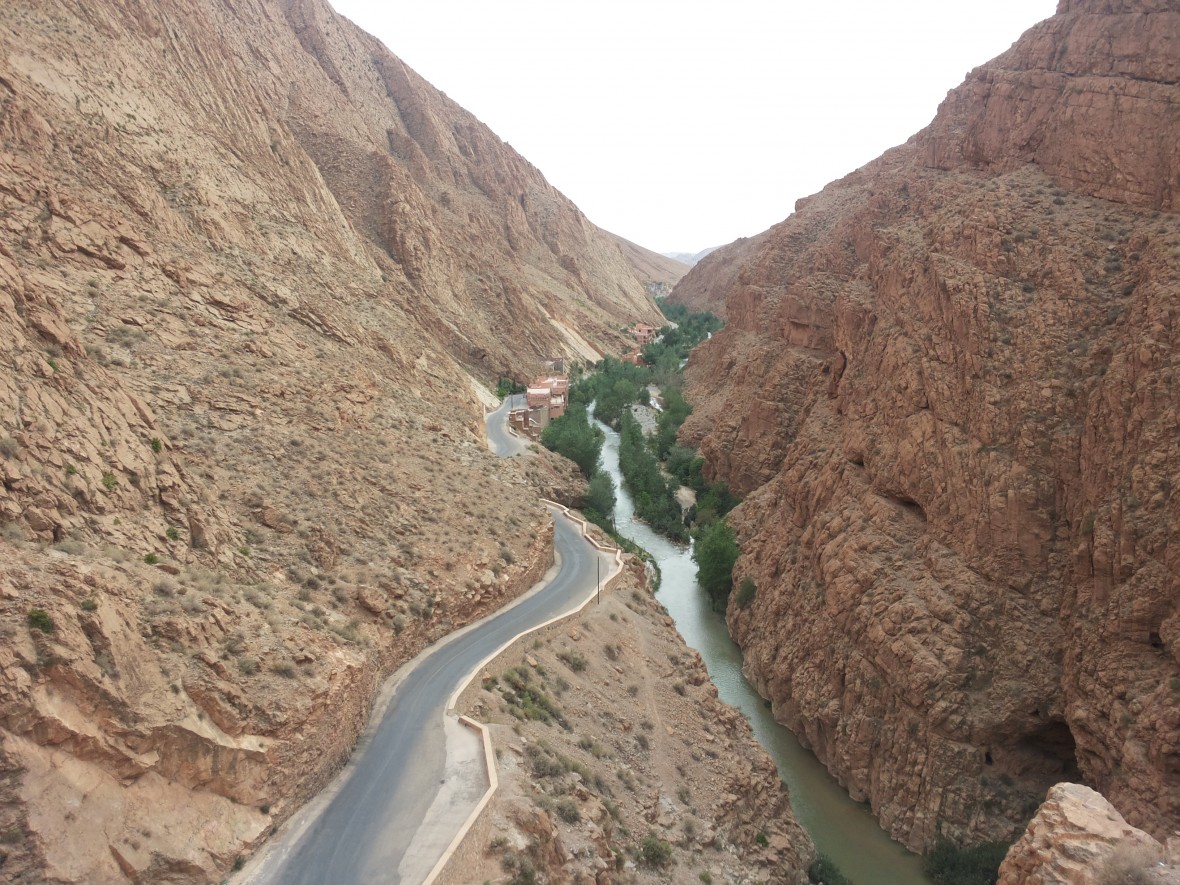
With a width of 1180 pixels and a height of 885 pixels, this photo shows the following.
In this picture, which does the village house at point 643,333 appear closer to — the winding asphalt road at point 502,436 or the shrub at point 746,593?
the winding asphalt road at point 502,436

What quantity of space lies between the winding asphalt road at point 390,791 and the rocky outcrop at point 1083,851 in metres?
7.98

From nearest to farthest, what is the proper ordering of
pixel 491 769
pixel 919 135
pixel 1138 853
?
pixel 1138 853 → pixel 491 769 → pixel 919 135

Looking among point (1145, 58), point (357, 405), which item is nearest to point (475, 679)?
point (357, 405)

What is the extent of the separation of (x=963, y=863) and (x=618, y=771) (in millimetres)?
9306

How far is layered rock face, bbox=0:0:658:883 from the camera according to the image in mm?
10555

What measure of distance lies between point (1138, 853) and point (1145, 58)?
85.4 ft

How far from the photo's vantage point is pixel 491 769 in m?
14.5

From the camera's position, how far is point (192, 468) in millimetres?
18062

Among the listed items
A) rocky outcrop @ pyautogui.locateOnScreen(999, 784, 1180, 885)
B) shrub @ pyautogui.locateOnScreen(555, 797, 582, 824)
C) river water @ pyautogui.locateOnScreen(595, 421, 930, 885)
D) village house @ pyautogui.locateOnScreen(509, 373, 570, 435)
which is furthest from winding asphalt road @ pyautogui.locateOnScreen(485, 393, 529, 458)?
rocky outcrop @ pyautogui.locateOnScreen(999, 784, 1180, 885)

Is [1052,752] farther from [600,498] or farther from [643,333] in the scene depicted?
[643,333]

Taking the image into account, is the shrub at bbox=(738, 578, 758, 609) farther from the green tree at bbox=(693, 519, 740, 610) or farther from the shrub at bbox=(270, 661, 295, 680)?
the shrub at bbox=(270, 661, 295, 680)

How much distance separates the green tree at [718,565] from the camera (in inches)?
1379

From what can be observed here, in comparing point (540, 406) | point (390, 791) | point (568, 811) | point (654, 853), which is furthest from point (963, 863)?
point (540, 406)

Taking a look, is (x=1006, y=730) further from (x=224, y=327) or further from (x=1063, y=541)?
(x=224, y=327)
